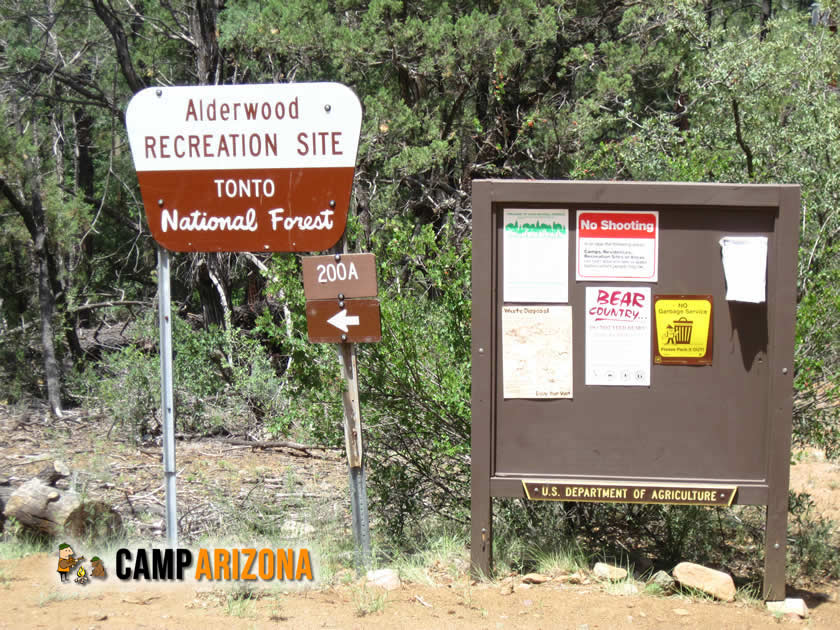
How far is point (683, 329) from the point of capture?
4.56m

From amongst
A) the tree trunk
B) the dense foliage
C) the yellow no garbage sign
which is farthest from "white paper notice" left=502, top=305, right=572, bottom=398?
the tree trunk

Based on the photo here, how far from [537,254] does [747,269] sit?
3.51 feet

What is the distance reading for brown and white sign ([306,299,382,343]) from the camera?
15.2 feet

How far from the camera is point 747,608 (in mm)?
4535

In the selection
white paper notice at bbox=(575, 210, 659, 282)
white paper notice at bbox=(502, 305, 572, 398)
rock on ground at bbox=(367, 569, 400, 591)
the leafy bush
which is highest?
white paper notice at bbox=(575, 210, 659, 282)

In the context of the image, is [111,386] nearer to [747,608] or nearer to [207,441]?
[207,441]

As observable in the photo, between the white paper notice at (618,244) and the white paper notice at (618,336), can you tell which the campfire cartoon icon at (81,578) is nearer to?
the white paper notice at (618,336)

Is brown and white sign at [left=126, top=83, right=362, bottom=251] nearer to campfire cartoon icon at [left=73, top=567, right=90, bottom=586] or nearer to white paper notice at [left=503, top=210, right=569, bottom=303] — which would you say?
white paper notice at [left=503, top=210, right=569, bottom=303]

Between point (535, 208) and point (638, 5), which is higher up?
point (638, 5)

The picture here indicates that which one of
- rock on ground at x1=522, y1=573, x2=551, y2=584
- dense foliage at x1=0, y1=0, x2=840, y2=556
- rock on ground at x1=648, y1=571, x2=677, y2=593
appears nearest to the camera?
rock on ground at x1=648, y1=571, x2=677, y2=593

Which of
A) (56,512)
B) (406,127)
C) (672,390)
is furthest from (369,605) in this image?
(406,127)

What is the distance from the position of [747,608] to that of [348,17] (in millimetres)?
11026

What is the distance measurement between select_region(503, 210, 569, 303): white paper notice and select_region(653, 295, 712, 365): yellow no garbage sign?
20.4 inches

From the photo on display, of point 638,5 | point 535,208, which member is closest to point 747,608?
point 535,208
